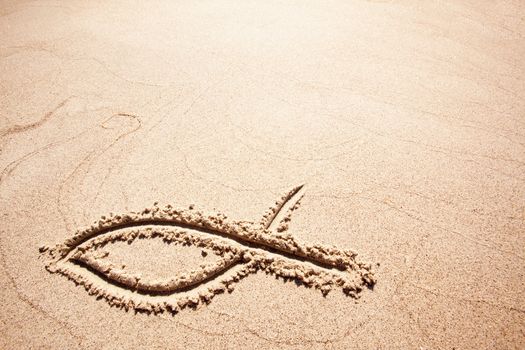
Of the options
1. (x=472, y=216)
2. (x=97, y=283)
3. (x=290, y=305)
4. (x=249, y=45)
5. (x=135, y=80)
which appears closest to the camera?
(x=290, y=305)

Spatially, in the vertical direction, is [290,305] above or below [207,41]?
below

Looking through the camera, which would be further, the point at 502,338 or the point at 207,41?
the point at 207,41

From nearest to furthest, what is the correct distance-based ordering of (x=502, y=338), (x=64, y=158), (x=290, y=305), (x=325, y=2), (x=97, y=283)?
(x=502, y=338)
(x=290, y=305)
(x=97, y=283)
(x=64, y=158)
(x=325, y=2)

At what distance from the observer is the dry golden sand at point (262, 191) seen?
4.58 feet

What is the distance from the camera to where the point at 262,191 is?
1858 millimetres

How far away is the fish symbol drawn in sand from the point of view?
1.48 metres

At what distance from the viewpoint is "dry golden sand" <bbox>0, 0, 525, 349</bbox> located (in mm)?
1396

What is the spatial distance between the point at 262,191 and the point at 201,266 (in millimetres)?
571

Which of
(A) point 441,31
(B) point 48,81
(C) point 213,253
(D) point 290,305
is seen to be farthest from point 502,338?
(B) point 48,81

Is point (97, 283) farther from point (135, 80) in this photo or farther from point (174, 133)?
point (135, 80)

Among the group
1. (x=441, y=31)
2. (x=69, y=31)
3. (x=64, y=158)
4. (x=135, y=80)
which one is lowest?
(x=64, y=158)

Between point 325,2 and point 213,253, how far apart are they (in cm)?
386

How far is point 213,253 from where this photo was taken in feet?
5.30

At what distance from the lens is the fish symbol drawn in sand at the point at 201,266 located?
148cm
